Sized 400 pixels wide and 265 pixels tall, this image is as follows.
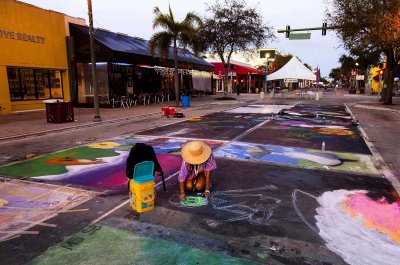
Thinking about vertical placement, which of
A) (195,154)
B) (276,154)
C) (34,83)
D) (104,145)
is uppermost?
(34,83)

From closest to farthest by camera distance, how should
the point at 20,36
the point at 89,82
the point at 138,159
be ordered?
the point at 138,159 → the point at 20,36 → the point at 89,82

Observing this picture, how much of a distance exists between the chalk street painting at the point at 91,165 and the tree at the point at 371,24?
689 inches

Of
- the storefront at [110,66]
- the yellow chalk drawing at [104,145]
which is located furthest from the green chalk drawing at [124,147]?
the storefront at [110,66]

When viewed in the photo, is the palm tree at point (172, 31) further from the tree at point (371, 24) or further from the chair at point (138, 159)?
the chair at point (138, 159)

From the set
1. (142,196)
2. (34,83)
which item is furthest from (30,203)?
(34,83)

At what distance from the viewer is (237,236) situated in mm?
4172

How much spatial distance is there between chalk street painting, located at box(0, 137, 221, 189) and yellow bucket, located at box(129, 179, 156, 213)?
131cm

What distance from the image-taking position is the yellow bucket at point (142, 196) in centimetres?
484

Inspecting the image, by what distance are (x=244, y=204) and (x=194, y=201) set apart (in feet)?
2.72

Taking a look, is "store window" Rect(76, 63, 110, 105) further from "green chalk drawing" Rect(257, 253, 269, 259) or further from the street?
"green chalk drawing" Rect(257, 253, 269, 259)

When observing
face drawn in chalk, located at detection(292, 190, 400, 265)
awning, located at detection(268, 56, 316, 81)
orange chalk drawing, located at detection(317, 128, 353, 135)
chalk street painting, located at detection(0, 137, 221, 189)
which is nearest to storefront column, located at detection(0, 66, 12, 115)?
chalk street painting, located at detection(0, 137, 221, 189)

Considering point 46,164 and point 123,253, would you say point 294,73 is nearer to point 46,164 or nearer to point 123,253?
point 46,164

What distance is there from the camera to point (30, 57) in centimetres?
2155

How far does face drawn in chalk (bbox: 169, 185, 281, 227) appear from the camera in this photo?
4688mm
